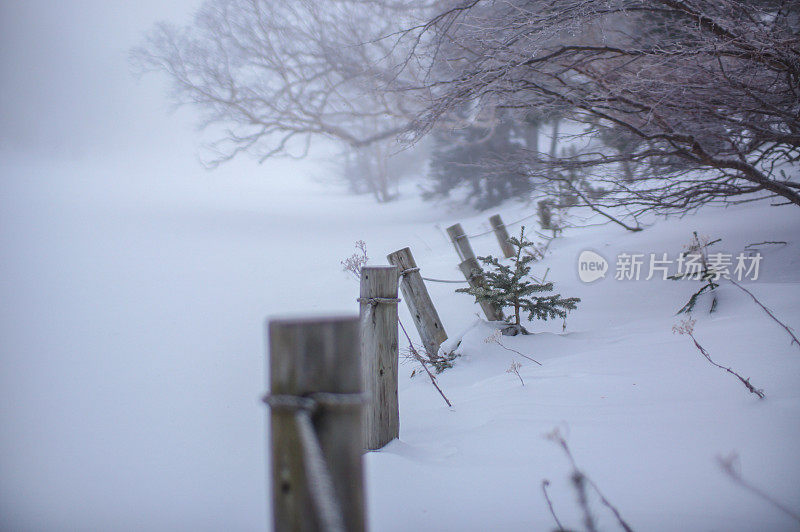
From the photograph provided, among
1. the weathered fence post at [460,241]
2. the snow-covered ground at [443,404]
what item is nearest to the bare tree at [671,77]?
the snow-covered ground at [443,404]

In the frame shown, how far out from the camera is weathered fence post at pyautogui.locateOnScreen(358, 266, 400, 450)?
2.22 meters

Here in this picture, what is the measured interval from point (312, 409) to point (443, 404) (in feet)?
7.45

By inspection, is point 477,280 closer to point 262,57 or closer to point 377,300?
point 377,300

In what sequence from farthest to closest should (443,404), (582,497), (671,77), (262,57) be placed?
(262,57) → (671,77) → (443,404) → (582,497)

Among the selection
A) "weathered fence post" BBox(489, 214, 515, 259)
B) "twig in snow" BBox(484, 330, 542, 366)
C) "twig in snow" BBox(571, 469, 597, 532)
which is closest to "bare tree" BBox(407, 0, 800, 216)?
"twig in snow" BBox(484, 330, 542, 366)

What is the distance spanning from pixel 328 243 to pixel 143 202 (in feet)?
29.2

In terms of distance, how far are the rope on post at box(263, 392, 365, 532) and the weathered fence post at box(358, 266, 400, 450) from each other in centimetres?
134

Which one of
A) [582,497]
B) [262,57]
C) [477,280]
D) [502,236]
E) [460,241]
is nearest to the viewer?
[582,497]

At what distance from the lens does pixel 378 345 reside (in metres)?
2.26

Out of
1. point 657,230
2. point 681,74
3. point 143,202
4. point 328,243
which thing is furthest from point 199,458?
point 143,202

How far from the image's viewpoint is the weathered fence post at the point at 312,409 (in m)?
0.87

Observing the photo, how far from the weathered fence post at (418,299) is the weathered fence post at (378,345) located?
129 centimetres

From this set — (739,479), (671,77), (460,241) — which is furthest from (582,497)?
(460,241)

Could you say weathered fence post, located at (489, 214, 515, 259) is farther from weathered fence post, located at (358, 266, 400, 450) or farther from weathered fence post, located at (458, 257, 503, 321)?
weathered fence post, located at (358, 266, 400, 450)
